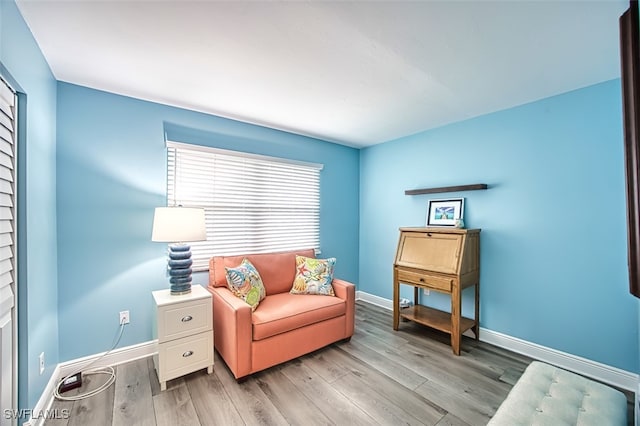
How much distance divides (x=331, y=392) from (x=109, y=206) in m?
2.34

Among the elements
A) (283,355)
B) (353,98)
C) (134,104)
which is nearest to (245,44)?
(353,98)

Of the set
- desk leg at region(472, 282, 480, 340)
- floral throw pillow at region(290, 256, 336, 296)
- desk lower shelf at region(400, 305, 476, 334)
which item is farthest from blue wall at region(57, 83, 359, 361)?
desk leg at region(472, 282, 480, 340)

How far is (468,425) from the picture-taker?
1633 mm

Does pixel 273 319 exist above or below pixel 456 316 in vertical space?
above

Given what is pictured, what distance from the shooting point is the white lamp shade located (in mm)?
2047

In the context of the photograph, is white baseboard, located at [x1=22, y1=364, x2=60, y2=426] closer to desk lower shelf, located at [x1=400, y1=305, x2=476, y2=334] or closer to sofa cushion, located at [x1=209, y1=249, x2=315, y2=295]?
sofa cushion, located at [x1=209, y1=249, x2=315, y2=295]

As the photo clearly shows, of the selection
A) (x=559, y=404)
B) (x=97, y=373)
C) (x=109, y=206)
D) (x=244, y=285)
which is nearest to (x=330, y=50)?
(x=244, y=285)

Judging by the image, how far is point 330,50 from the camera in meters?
1.72

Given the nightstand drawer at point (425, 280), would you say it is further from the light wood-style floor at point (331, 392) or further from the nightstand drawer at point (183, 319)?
the nightstand drawer at point (183, 319)

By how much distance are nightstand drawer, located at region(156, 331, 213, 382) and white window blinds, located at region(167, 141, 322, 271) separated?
2.54 ft

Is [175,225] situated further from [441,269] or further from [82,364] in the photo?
[441,269]

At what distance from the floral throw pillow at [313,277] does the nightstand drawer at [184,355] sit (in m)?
0.94

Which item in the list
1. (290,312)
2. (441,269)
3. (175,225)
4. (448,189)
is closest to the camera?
(175,225)

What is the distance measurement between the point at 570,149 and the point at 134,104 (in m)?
3.82
